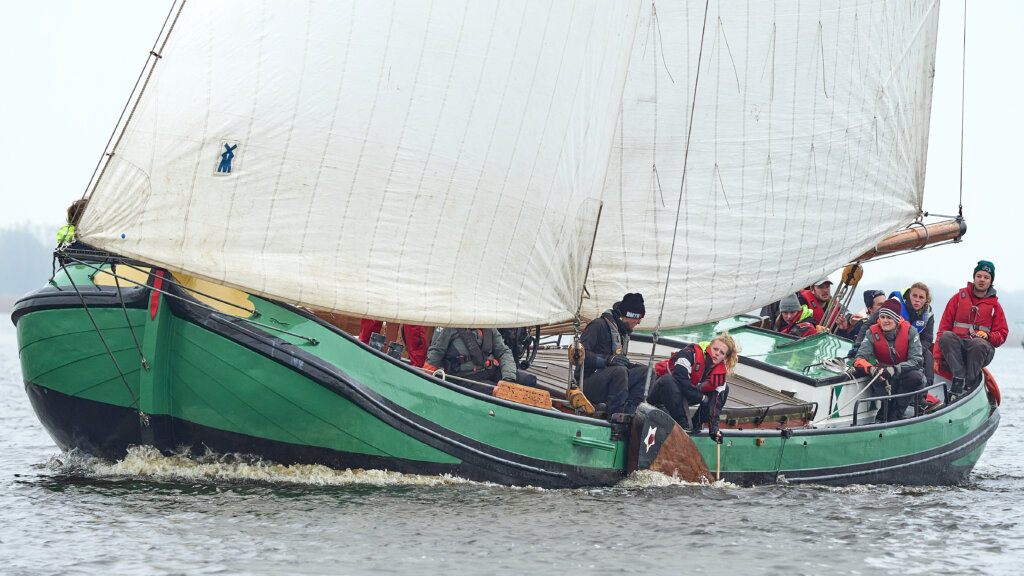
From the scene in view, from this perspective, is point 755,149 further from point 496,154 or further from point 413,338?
point 413,338

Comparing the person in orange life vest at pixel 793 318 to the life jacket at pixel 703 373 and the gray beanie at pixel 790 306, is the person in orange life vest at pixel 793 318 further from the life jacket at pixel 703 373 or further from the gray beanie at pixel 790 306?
the life jacket at pixel 703 373

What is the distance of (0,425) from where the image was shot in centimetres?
1998

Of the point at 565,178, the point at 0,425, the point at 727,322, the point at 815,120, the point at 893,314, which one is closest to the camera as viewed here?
the point at 565,178

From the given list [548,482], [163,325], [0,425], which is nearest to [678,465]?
[548,482]

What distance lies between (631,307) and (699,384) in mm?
1108

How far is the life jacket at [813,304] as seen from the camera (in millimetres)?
17938

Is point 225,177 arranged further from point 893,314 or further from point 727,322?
point 727,322

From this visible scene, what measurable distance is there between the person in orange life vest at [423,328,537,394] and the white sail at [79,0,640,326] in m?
0.46

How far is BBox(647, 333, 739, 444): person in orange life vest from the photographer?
12.4 metres

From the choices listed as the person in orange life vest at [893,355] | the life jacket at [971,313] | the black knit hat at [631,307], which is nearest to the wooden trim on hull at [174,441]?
the black knit hat at [631,307]

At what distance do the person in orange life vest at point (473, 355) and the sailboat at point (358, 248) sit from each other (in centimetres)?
48

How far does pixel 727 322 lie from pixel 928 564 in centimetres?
865

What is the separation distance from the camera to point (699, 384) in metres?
12.6

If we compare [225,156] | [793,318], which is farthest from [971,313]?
[225,156]
